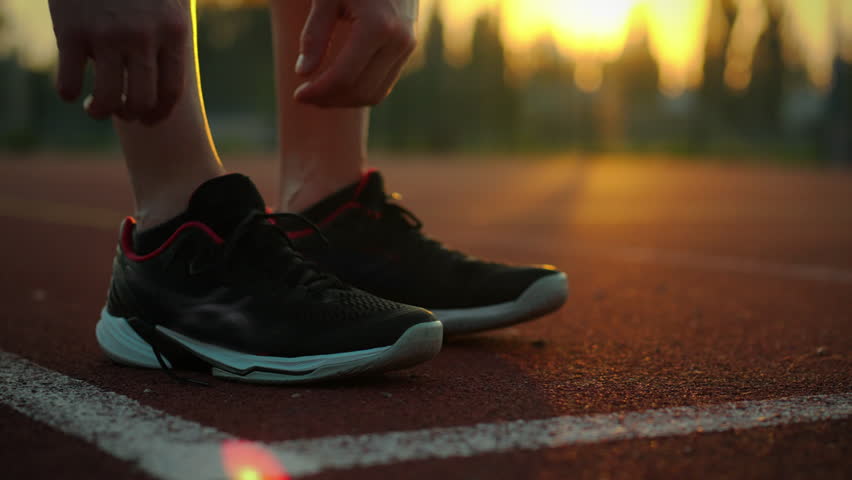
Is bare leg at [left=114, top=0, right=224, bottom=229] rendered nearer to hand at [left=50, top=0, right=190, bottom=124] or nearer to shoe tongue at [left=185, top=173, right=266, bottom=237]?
shoe tongue at [left=185, top=173, right=266, bottom=237]

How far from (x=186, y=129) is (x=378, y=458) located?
83 cm

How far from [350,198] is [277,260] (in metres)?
0.40

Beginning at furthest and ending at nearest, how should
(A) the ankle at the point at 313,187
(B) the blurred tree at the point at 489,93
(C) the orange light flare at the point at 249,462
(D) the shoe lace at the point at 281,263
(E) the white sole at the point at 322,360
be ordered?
(B) the blurred tree at the point at 489,93
(A) the ankle at the point at 313,187
(D) the shoe lace at the point at 281,263
(E) the white sole at the point at 322,360
(C) the orange light flare at the point at 249,462

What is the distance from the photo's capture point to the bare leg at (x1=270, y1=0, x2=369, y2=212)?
6.41 feet

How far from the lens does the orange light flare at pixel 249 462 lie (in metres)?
0.99

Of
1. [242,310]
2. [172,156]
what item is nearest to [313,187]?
[172,156]

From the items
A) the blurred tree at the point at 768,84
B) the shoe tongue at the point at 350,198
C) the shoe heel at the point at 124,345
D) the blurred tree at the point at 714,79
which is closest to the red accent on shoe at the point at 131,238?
the shoe heel at the point at 124,345

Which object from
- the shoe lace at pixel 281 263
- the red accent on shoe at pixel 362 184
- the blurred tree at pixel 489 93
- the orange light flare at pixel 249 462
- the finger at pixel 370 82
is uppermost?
the finger at pixel 370 82

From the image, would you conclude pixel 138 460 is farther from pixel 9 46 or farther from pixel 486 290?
pixel 9 46

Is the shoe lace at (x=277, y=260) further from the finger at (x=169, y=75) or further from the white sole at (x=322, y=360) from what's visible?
the finger at (x=169, y=75)

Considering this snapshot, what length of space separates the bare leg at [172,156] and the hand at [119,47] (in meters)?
0.27

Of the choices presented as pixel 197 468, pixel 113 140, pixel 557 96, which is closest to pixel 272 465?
pixel 197 468

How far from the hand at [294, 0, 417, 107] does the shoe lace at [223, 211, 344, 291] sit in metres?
0.25

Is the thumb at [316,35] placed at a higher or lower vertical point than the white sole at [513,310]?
higher
